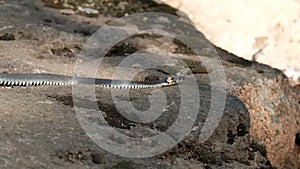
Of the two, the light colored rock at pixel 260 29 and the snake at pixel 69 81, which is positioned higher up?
the light colored rock at pixel 260 29

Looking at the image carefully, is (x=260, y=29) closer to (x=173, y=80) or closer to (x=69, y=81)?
(x=173, y=80)

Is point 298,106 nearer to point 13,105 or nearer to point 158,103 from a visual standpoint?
point 158,103

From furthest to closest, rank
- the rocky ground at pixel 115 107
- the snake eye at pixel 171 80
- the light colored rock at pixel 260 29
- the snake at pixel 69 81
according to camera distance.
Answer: the light colored rock at pixel 260 29 < the snake eye at pixel 171 80 < the snake at pixel 69 81 < the rocky ground at pixel 115 107

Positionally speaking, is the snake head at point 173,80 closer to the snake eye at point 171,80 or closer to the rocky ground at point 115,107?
the snake eye at point 171,80

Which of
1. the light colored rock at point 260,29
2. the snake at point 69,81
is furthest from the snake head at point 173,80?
the light colored rock at point 260,29

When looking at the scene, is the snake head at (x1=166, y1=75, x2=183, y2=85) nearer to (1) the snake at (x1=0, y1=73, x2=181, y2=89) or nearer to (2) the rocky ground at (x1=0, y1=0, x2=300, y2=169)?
(1) the snake at (x1=0, y1=73, x2=181, y2=89)

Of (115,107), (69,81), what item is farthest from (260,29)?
(69,81)

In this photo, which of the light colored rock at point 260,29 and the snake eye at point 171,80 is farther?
the light colored rock at point 260,29

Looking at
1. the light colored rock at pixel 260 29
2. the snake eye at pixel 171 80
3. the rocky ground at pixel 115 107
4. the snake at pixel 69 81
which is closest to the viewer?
the rocky ground at pixel 115 107
